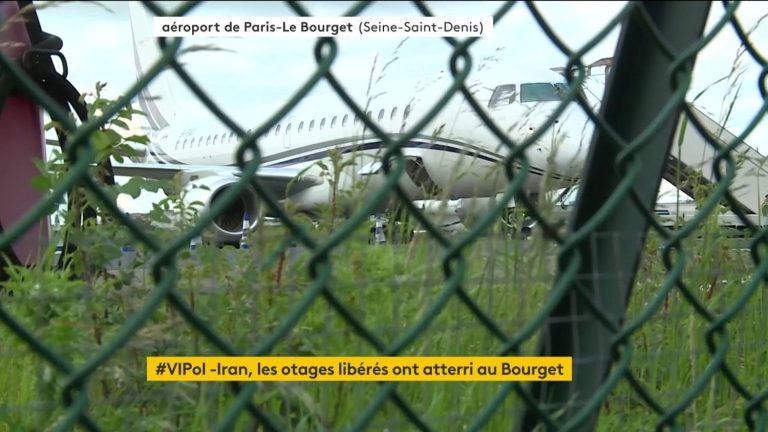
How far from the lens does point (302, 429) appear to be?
5.01ft

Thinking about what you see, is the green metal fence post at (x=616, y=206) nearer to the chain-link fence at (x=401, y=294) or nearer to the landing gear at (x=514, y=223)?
the chain-link fence at (x=401, y=294)

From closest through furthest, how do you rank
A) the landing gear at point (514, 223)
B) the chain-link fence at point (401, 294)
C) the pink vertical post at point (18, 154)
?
the chain-link fence at point (401, 294), the landing gear at point (514, 223), the pink vertical post at point (18, 154)

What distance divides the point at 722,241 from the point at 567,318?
4.80 feet

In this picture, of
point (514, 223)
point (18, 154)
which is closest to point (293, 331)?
point (514, 223)

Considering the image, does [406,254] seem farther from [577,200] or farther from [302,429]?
[577,200]

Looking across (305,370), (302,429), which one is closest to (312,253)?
(305,370)

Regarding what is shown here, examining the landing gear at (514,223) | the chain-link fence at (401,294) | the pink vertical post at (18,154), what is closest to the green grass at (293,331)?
the chain-link fence at (401,294)

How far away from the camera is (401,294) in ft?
4.23

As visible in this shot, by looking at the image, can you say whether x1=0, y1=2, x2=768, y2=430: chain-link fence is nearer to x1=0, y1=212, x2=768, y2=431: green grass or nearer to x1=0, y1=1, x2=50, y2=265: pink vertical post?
x1=0, y1=212, x2=768, y2=431: green grass
